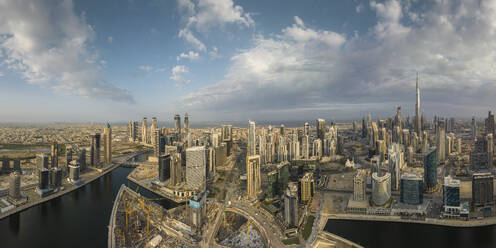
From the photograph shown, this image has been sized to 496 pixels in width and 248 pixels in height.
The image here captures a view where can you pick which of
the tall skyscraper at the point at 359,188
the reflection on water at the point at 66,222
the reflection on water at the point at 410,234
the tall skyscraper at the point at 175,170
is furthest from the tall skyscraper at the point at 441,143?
the reflection on water at the point at 66,222

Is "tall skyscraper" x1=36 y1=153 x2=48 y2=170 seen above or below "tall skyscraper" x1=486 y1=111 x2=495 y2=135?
below

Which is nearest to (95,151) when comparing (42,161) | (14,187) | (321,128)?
(42,161)

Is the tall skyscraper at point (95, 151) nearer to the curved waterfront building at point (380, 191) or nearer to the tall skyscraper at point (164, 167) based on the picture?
the tall skyscraper at point (164, 167)

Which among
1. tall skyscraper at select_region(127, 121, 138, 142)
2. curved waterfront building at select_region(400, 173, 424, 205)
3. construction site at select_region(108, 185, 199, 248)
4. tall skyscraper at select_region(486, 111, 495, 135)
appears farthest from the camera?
tall skyscraper at select_region(127, 121, 138, 142)

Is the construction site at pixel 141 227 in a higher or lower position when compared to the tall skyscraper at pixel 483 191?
lower

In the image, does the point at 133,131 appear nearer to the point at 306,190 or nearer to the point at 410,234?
the point at 306,190

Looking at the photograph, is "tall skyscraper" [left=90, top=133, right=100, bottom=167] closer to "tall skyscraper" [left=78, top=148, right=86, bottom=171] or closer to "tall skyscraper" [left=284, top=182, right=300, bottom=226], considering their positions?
"tall skyscraper" [left=78, top=148, right=86, bottom=171]

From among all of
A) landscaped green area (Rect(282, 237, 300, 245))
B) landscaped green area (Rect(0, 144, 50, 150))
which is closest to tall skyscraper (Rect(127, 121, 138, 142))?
landscaped green area (Rect(0, 144, 50, 150))

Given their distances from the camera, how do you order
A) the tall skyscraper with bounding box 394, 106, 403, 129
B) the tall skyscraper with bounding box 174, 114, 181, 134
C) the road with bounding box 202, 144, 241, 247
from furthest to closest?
1. the tall skyscraper with bounding box 174, 114, 181, 134
2. the tall skyscraper with bounding box 394, 106, 403, 129
3. the road with bounding box 202, 144, 241, 247
